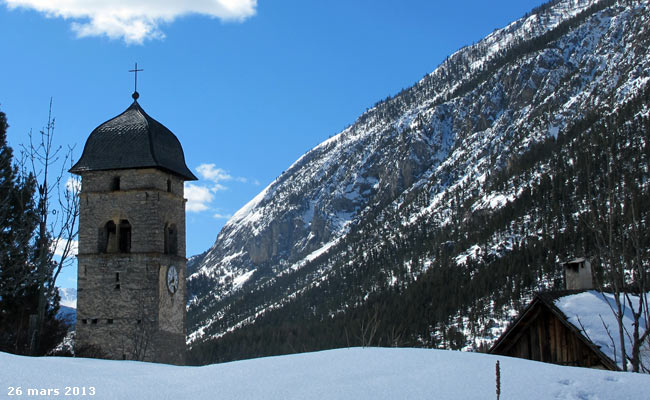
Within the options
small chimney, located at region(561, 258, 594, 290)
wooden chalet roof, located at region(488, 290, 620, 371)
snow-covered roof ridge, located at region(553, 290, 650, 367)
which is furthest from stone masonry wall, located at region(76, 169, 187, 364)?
small chimney, located at region(561, 258, 594, 290)

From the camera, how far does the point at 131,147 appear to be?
2833 centimetres

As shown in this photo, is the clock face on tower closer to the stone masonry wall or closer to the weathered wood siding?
the stone masonry wall

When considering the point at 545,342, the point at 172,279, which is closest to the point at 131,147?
the point at 172,279

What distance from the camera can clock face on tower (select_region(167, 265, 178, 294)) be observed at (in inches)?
1095

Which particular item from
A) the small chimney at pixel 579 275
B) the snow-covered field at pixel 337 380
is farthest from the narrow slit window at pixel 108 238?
the snow-covered field at pixel 337 380

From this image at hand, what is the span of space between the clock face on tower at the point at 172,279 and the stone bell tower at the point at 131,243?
0.04m

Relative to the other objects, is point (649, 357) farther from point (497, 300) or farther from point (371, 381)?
point (497, 300)

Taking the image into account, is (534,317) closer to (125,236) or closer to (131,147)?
(125,236)

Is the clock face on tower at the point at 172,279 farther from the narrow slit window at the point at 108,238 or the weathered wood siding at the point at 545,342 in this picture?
the weathered wood siding at the point at 545,342

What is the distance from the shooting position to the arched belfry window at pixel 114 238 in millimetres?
28000

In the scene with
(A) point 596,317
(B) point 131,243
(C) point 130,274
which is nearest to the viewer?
(A) point 596,317

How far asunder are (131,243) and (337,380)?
2160 cm

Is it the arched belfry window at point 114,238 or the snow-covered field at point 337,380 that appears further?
the arched belfry window at point 114,238

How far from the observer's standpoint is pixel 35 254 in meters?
19.7
